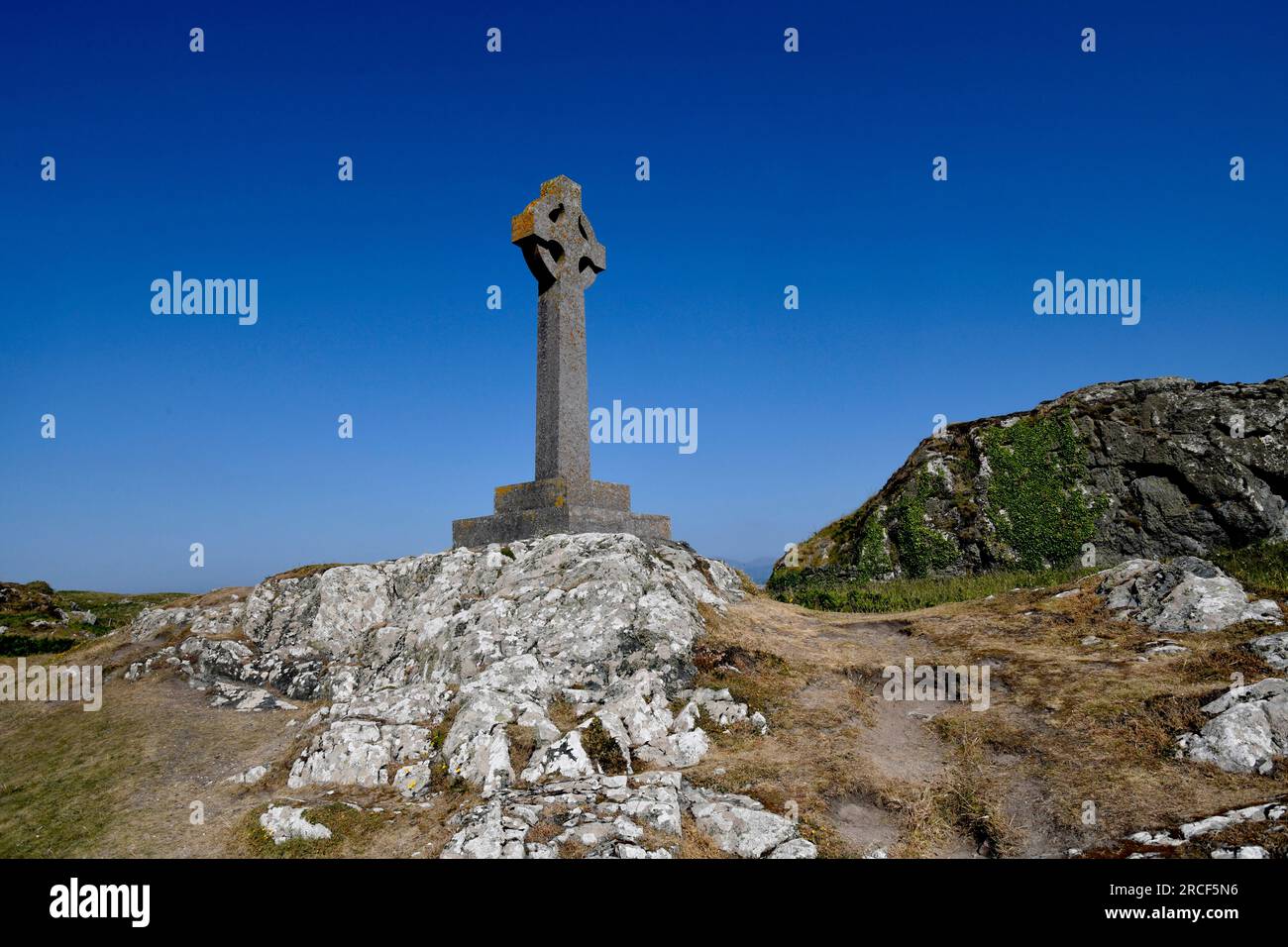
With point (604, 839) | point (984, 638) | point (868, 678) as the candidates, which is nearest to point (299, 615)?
point (604, 839)

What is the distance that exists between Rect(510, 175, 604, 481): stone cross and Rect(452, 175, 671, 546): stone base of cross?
22 mm

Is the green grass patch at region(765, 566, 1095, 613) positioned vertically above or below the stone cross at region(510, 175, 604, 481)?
below

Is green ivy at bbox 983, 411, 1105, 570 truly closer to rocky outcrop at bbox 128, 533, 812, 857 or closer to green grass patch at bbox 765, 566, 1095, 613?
green grass patch at bbox 765, 566, 1095, 613

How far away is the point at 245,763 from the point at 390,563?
19.0 feet

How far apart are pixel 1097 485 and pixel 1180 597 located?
36.1ft

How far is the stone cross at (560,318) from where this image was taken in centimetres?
1565

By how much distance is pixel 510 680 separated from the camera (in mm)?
10328

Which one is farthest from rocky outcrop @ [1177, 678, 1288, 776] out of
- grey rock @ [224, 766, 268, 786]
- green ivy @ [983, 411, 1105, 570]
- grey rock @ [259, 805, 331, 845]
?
green ivy @ [983, 411, 1105, 570]

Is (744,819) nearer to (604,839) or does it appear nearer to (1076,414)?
(604,839)

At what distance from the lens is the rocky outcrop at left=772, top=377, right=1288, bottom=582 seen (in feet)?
65.6

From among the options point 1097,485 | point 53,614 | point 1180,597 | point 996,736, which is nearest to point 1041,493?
point 1097,485

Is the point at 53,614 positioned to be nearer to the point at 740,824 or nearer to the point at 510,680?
the point at 510,680

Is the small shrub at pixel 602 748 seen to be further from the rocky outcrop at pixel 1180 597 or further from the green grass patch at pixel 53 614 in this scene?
the green grass patch at pixel 53 614

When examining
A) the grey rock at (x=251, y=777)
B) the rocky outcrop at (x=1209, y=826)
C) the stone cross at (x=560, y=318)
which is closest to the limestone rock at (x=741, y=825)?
the rocky outcrop at (x=1209, y=826)
